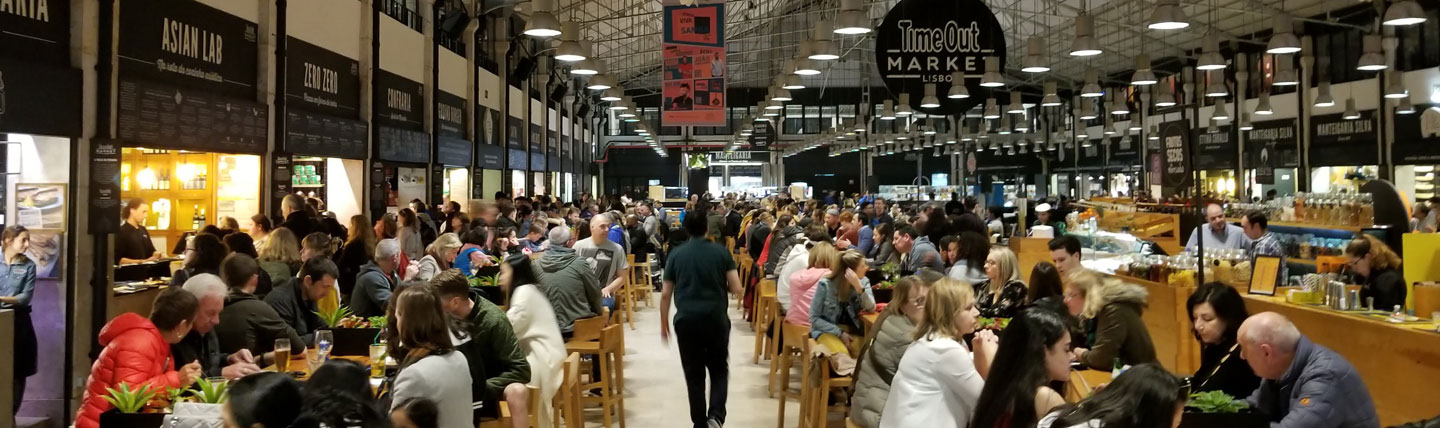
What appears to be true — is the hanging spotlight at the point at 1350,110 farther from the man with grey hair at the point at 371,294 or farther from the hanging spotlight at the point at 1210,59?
the man with grey hair at the point at 371,294

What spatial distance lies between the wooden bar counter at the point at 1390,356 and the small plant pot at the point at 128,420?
5663 millimetres

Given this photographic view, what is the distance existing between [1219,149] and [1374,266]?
68.9 feet

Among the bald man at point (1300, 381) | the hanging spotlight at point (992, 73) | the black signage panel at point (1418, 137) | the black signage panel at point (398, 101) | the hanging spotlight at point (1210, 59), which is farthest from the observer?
the black signage panel at point (1418, 137)

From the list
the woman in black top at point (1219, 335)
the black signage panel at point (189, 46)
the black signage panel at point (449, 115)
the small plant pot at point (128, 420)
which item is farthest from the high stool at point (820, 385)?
the black signage panel at point (449, 115)

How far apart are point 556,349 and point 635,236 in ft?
29.3

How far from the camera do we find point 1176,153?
277 inches

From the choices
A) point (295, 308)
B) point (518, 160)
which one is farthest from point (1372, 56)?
point (518, 160)

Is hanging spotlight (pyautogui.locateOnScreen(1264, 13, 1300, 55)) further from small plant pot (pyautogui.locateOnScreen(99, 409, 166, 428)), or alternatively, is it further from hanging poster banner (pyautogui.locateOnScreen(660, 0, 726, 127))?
small plant pot (pyautogui.locateOnScreen(99, 409, 166, 428))

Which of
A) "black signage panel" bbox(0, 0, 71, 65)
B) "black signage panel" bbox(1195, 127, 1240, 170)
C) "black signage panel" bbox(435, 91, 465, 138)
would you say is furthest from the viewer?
"black signage panel" bbox(1195, 127, 1240, 170)

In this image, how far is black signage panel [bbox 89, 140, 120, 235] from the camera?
7.75m

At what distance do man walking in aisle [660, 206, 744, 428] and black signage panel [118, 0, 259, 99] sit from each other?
444 centimetres

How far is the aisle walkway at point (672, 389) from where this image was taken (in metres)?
7.91

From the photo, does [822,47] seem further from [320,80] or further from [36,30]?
[36,30]

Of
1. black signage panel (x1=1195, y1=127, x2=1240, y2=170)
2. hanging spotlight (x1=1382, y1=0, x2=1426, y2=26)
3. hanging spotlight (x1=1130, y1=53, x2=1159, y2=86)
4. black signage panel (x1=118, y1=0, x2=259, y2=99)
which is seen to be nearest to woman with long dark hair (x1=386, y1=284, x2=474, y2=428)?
black signage panel (x1=118, y1=0, x2=259, y2=99)
